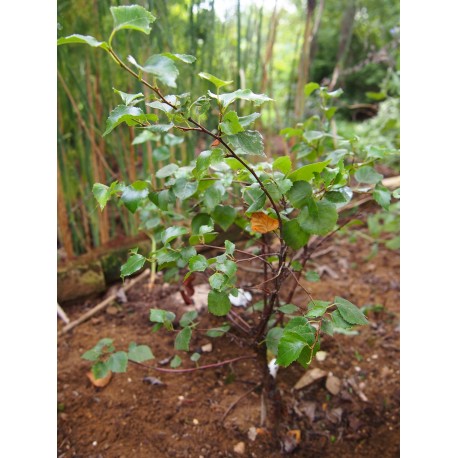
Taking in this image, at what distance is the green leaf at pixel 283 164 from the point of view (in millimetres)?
538

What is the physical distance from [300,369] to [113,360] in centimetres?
50

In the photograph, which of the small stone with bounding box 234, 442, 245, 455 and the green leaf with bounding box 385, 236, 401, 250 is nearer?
the small stone with bounding box 234, 442, 245, 455

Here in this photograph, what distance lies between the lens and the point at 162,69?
0.41 metres

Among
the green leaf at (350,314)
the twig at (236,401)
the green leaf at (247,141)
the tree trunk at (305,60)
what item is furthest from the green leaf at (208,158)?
the tree trunk at (305,60)

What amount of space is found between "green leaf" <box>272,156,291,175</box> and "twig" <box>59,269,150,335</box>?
83 centimetres

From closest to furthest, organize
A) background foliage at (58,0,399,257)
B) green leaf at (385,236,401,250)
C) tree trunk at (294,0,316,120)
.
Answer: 1. background foliage at (58,0,399,257)
2. tree trunk at (294,0,316,120)
3. green leaf at (385,236,401,250)

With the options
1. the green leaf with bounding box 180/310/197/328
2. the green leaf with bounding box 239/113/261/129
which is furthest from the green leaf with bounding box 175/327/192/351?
the green leaf with bounding box 239/113/261/129

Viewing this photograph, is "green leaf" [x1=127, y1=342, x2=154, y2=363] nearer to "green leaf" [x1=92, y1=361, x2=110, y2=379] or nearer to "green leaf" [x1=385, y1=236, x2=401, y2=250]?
"green leaf" [x1=92, y1=361, x2=110, y2=379]

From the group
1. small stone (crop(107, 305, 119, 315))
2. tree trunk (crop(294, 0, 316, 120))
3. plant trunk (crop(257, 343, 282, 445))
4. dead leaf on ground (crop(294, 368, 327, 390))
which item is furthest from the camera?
tree trunk (crop(294, 0, 316, 120))

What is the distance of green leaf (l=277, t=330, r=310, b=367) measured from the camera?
1.59 feet

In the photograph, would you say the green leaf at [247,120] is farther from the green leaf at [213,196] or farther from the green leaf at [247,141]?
the green leaf at [213,196]

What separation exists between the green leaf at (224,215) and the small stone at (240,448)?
443 millimetres

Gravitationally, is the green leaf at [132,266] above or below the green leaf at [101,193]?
below
